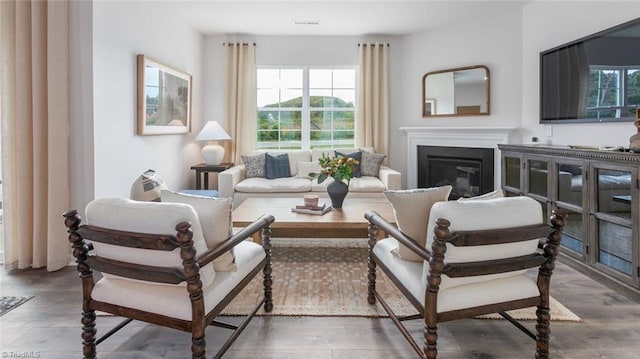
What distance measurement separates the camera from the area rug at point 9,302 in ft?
7.80

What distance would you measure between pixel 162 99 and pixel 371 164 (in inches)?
104

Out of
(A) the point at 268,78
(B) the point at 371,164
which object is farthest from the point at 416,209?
(A) the point at 268,78

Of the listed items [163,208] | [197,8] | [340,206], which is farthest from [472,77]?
[163,208]

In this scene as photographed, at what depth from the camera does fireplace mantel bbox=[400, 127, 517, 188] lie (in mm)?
4770

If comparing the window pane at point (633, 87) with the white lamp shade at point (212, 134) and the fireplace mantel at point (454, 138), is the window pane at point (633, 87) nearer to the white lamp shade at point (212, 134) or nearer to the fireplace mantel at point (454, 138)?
the fireplace mantel at point (454, 138)

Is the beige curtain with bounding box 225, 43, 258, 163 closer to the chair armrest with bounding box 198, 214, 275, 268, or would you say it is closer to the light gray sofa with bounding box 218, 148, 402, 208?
the light gray sofa with bounding box 218, 148, 402, 208

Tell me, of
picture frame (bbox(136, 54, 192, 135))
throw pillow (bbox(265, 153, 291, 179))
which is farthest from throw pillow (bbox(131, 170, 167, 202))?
throw pillow (bbox(265, 153, 291, 179))

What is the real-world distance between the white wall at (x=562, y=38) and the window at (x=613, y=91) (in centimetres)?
13

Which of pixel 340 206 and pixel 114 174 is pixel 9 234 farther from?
pixel 340 206

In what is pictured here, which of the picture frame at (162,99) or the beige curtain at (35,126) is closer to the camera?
the beige curtain at (35,126)

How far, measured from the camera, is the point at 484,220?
1.58 meters

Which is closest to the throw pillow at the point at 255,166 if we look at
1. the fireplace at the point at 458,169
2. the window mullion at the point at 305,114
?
the window mullion at the point at 305,114

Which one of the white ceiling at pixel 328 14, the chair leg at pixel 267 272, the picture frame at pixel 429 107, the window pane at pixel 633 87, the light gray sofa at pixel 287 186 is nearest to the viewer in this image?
the chair leg at pixel 267 272

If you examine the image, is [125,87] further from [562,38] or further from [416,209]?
[562,38]
